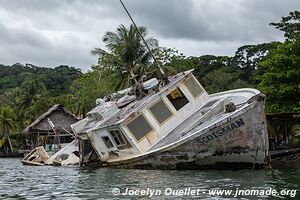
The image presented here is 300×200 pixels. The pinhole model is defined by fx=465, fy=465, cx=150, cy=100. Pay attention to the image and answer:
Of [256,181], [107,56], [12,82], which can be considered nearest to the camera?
[256,181]

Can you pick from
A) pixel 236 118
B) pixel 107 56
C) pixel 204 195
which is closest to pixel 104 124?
pixel 236 118

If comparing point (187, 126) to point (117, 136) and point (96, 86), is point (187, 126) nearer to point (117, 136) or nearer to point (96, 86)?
point (117, 136)

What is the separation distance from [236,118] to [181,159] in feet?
→ 8.97

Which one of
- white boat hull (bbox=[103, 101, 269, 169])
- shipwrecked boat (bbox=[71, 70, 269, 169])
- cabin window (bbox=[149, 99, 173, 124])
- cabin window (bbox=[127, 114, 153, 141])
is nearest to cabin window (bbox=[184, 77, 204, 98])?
shipwrecked boat (bbox=[71, 70, 269, 169])

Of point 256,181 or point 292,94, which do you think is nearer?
point 256,181

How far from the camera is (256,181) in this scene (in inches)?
552

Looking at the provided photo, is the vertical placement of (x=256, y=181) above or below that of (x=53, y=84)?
below

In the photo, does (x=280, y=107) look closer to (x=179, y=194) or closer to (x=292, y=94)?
(x=292, y=94)

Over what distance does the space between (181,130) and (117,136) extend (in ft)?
9.65

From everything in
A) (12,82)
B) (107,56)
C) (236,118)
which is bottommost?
(236,118)

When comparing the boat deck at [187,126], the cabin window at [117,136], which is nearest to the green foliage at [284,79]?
the boat deck at [187,126]

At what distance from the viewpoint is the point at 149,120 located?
20.1 meters

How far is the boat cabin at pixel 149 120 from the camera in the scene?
65.2ft

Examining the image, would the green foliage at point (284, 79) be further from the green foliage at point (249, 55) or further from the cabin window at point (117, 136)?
the green foliage at point (249, 55)
